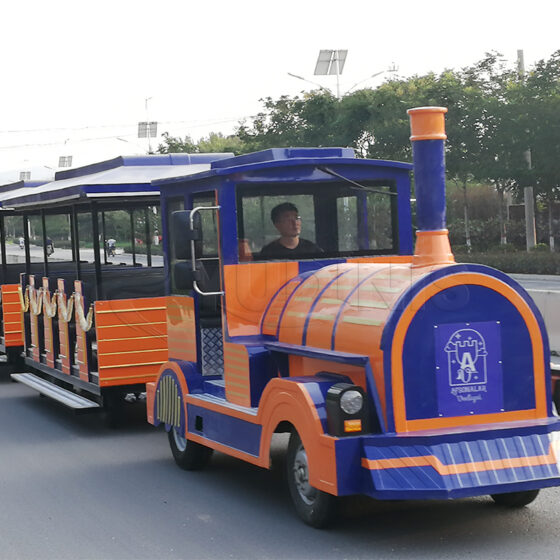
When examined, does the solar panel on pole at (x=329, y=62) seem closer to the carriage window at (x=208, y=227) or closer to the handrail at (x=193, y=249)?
the carriage window at (x=208, y=227)

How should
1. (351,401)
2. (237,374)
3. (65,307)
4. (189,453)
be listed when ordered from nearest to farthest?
(351,401)
(237,374)
(189,453)
(65,307)

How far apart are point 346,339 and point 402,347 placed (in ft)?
1.64

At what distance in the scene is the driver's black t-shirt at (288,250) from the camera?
8211 mm

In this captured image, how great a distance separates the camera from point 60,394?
1209 cm

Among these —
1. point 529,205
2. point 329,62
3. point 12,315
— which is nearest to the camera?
point 12,315

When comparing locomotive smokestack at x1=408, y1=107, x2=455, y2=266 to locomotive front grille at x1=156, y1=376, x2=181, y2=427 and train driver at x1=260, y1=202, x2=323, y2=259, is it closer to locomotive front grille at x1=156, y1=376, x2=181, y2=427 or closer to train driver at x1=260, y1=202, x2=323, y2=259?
train driver at x1=260, y1=202, x2=323, y2=259

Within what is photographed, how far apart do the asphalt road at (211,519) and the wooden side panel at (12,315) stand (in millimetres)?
5757

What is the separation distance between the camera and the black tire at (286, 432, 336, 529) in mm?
6719

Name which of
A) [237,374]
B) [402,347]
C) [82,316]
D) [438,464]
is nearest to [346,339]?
[402,347]

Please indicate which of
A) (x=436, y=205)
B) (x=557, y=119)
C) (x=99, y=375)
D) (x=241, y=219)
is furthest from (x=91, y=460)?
(x=557, y=119)

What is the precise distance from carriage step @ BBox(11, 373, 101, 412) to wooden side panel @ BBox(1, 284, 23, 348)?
1367 millimetres

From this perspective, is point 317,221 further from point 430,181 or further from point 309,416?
point 309,416

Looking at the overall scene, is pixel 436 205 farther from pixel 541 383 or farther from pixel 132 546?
pixel 132 546

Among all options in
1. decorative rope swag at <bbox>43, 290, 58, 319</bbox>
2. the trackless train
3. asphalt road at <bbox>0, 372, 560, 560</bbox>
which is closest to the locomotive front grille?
the trackless train
